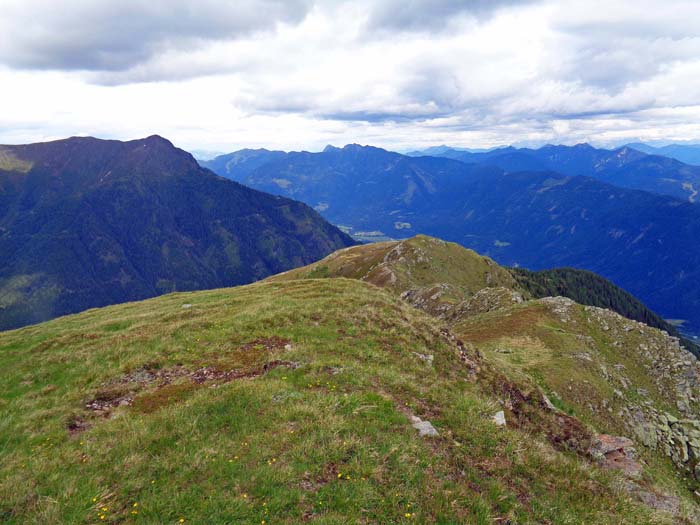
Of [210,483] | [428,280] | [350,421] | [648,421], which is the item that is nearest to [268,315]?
[350,421]

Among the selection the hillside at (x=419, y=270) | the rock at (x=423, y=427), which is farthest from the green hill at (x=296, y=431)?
the hillside at (x=419, y=270)

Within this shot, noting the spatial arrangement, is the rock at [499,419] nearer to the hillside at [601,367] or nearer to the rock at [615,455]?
the hillside at [601,367]

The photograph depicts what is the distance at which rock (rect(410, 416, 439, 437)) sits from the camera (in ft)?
50.6

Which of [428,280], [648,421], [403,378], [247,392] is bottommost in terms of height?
[428,280]

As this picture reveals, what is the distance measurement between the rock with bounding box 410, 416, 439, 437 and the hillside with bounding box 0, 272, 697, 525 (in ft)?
0.50

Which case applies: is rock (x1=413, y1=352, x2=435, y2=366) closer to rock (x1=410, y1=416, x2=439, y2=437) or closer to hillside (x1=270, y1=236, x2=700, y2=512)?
hillside (x1=270, y1=236, x2=700, y2=512)

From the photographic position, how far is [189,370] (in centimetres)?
2144

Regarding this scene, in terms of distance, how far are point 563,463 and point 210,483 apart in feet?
43.2

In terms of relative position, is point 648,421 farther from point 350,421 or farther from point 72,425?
point 72,425

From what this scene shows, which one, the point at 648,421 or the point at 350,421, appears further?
the point at 648,421

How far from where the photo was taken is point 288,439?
14234 millimetres

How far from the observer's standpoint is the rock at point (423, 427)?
15.4 m

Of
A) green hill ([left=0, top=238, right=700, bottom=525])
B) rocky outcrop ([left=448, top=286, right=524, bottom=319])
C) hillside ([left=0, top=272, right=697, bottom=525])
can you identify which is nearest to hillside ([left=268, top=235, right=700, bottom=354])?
rocky outcrop ([left=448, top=286, right=524, bottom=319])

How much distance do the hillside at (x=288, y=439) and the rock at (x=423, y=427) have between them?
0.15 meters
